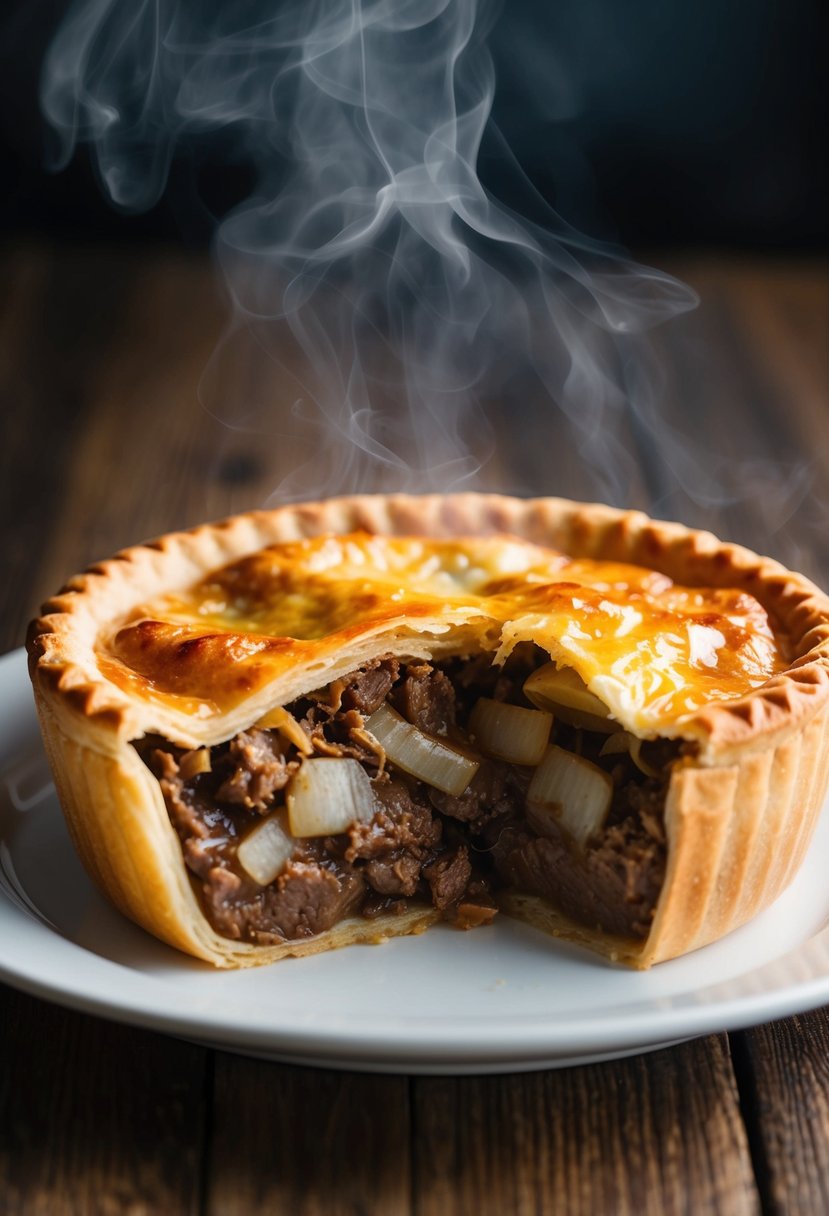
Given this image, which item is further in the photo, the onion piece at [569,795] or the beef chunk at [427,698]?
the beef chunk at [427,698]

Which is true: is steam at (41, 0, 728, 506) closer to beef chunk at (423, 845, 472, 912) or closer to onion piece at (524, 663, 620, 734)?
onion piece at (524, 663, 620, 734)

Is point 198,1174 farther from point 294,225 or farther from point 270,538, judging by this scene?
point 294,225

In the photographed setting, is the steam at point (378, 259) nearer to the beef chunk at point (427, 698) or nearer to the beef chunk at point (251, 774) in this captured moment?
the beef chunk at point (427, 698)

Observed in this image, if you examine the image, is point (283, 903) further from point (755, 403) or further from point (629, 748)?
point (755, 403)

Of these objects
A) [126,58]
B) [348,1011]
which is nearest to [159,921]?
[348,1011]

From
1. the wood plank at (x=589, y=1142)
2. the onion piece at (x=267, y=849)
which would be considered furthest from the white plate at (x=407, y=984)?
the onion piece at (x=267, y=849)

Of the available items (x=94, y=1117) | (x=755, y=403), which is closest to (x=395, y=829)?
(x=94, y=1117)
